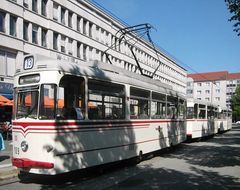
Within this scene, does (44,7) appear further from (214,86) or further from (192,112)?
(214,86)

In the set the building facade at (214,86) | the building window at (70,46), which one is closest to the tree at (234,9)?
the building window at (70,46)

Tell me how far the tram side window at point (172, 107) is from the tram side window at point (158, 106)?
2.11 feet

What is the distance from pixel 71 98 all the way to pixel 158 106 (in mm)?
6097

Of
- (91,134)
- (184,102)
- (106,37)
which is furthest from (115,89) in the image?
(106,37)

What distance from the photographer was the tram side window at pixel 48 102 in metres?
9.27

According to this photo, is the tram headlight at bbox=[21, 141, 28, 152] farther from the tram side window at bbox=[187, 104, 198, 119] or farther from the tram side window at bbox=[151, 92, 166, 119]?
the tram side window at bbox=[187, 104, 198, 119]

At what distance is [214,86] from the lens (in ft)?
422

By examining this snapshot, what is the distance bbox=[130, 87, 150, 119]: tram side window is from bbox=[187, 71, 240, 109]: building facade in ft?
358

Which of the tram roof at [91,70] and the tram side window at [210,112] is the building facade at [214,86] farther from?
the tram roof at [91,70]

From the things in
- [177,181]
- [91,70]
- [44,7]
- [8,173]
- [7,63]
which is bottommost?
[177,181]

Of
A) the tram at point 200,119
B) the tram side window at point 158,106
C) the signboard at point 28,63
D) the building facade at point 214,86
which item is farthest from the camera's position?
the building facade at point 214,86

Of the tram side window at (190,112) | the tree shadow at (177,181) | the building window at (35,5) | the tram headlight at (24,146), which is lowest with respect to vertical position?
the tree shadow at (177,181)

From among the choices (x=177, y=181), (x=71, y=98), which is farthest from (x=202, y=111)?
(x=71, y=98)

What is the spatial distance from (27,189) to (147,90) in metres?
6.36
